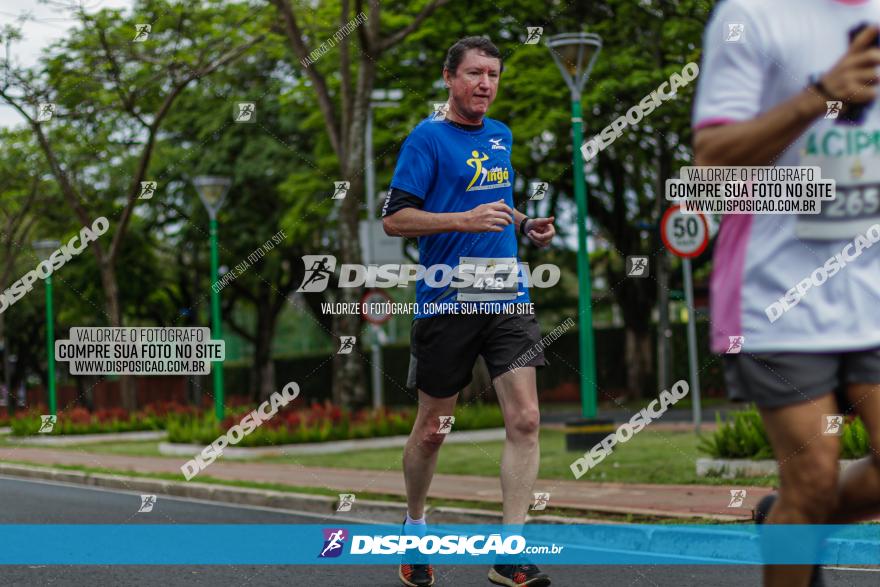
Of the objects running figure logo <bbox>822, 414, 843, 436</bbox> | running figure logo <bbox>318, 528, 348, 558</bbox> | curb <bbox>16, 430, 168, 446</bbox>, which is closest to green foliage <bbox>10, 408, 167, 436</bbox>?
curb <bbox>16, 430, 168, 446</bbox>

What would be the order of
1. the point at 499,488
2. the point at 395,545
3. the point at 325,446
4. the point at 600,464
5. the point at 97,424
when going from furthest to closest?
the point at 97,424
the point at 325,446
the point at 600,464
the point at 499,488
the point at 395,545

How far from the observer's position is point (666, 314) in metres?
27.5

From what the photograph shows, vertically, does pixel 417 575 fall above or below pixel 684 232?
below

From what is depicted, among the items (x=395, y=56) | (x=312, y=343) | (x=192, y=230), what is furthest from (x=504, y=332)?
(x=312, y=343)

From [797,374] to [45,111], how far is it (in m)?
20.2

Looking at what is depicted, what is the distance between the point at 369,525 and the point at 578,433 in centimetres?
585

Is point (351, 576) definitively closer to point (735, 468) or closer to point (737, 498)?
point (737, 498)

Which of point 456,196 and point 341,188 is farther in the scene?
point 341,188

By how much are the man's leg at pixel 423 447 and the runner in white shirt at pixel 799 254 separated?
247cm

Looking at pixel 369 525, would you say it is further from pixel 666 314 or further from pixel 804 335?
pixel 666 314

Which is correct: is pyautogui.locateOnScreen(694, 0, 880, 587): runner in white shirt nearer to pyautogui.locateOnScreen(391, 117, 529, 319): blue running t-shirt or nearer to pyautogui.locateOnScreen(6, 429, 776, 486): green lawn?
pyautogui.locateOnScreen(391, 117, 529, 319): blue running t-shirt

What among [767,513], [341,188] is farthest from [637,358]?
[767,513]

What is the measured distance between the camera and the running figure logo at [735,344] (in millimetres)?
2949

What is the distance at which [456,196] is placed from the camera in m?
5.36
